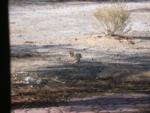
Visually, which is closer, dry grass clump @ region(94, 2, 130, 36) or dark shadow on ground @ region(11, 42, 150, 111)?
dark shadow on ground @ region(11, 42, 150, 111)

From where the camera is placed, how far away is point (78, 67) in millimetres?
9594

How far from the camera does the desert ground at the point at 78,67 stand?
6.34 m

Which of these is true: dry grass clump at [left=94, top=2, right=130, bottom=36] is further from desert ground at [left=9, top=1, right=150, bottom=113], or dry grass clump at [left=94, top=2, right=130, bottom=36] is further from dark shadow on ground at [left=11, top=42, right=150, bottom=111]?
dark shadow on ground at [left=11, top=42, right=150, bottom=111]

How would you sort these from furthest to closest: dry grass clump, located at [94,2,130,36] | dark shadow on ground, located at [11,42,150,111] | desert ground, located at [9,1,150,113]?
1. dry grass clump, located at [94,2,130,36]
2. dark shadow on ground, located at [11,42,150,111]
3. desert ground, located at [9,1,150,113]

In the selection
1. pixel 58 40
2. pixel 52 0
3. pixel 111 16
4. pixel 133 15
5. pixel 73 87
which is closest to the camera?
pixel 73 87

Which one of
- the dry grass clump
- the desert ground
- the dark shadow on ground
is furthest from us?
the dry grass clump

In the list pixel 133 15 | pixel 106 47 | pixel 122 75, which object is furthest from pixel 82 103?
pixel 133 15

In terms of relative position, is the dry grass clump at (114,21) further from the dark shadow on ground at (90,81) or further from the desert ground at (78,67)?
the dark shadow on ground at (90,81)

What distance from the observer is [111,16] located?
1483cm

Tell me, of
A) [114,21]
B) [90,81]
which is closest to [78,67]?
[90,81]

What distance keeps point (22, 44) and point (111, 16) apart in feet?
10.3

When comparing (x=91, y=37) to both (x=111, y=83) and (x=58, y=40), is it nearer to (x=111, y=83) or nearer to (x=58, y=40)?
(x=58, y=40)

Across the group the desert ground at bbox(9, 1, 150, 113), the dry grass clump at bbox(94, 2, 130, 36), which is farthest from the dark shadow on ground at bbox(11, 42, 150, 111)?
the dry grass clump at bbox(94, 2, 130, 36)

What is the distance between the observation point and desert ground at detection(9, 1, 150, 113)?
6336 mm
